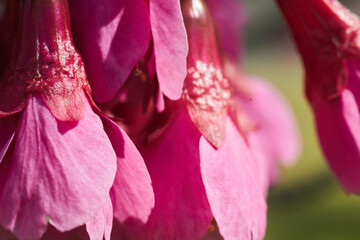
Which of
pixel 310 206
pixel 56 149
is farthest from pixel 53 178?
pixel 310 206

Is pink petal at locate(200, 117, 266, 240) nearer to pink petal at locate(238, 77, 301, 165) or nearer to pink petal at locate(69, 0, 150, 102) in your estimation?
pink petal at locate(69, 0, 150, 102)

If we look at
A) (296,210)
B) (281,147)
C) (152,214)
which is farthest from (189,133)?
(296,210)

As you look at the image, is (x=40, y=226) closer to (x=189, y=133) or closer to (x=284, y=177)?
(x=189, y=133)

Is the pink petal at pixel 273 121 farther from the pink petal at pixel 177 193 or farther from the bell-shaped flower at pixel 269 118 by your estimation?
the pink petal at pixel 177 193

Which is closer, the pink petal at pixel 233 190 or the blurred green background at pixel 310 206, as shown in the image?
the pink petal at pixel 233 190

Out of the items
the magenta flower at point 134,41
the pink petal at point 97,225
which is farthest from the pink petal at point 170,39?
the pink petal at point 97,225

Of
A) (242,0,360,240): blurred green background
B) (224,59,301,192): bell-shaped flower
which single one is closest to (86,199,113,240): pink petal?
(224,59,301,192): bell-shaped flower

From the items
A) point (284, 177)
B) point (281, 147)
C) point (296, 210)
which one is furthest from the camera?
point (284, 177)

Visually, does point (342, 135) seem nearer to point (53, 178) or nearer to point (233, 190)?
point (233, 190)
